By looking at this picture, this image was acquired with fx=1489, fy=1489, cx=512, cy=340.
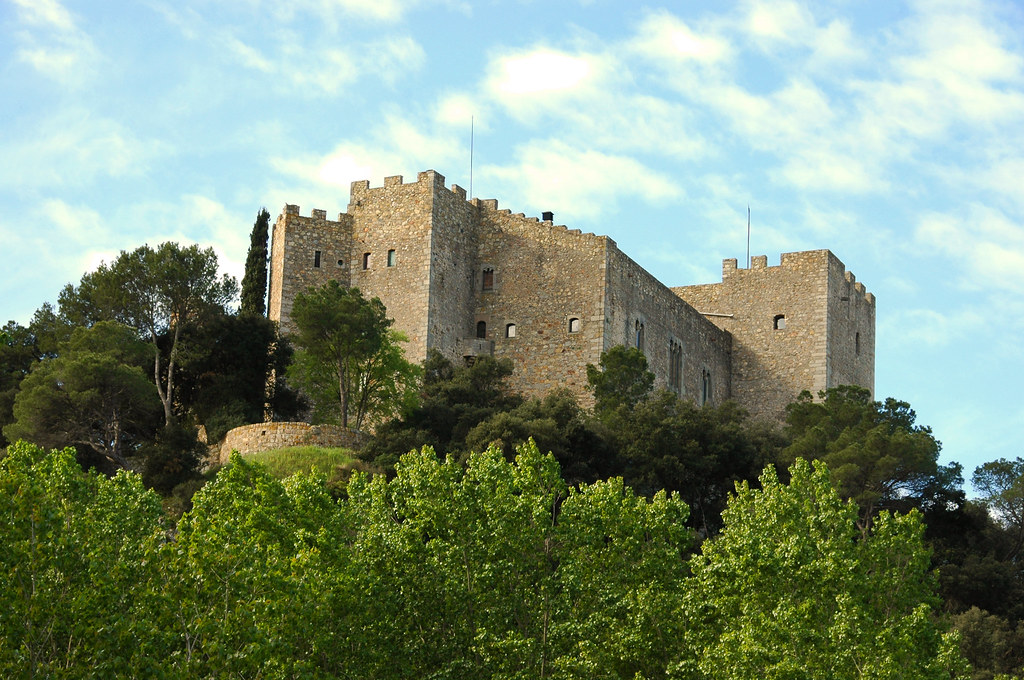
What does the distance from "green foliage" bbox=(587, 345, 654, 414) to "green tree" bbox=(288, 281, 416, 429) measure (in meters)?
6.49

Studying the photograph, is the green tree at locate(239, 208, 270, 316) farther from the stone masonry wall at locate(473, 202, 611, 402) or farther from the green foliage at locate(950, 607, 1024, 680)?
the green foliage at locate(950, 607, 1024, 680)

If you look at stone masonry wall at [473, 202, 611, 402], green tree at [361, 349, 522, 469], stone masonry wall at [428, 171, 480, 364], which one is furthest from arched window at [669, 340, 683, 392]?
green tree at [361, 349, 522, 469]

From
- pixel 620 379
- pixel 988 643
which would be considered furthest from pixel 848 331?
pixel 988 643

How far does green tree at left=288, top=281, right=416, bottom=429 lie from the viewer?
47.8 m

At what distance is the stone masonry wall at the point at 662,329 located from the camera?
180ft

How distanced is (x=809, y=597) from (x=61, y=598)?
47.8 feet

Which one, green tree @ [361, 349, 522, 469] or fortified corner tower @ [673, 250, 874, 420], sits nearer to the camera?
green tree @ [361, 349, 522, 469]

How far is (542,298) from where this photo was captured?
181 feet

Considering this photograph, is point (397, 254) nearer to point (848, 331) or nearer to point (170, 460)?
point (170, 460)

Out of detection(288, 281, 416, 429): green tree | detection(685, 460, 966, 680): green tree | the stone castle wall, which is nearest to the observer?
detection(685, 460, 966, 680): green tree

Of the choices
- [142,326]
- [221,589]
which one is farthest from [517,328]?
[221,589]

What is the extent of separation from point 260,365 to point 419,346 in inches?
218

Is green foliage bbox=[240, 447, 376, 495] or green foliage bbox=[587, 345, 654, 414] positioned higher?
green foliage bbox=[587, 345, 654, 414]

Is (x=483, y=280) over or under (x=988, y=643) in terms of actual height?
over
